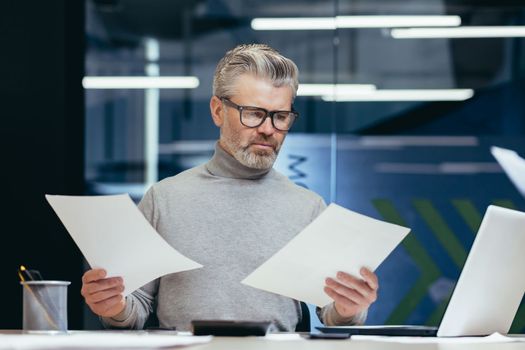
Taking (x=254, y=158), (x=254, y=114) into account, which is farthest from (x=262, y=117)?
(x=254, y=158)

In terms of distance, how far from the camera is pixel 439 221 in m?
5.71

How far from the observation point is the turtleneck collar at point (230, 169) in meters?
3.37

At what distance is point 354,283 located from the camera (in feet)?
8.92

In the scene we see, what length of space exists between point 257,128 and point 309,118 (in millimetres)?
2541

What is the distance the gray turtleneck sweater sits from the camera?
3.14m

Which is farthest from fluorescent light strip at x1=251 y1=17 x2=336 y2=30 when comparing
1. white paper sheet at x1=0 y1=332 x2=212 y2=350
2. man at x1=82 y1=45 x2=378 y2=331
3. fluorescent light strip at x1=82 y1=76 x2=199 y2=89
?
white paper sheet at x1=0 y1=332 x2=212 y2=350

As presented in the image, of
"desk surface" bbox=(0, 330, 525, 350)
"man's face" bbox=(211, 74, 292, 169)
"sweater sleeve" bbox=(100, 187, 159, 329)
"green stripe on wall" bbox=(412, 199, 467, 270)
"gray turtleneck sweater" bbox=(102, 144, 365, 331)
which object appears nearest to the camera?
"desk surface" bbox=(0, 330, 525, 350)

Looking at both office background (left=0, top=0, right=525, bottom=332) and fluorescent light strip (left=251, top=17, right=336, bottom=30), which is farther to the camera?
fluorescent light strip (left=251, top=17, right=336, bottom=30)

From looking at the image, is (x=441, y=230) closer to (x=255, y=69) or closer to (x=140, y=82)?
(x=140, y=82)

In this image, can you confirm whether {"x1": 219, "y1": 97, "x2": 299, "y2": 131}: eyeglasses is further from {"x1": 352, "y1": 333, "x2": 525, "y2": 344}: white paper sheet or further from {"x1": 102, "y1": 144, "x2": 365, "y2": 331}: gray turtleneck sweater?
{"x1": 352, "y1": 333, "x2": 525, "y2": 344}: white paper sheet

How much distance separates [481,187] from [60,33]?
A: 2.41 meters

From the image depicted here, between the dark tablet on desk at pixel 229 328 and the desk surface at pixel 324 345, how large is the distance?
1.6 inches

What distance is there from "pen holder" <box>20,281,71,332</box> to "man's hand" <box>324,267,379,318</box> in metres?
0.67

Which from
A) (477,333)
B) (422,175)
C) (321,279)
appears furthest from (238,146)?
(422,175)
